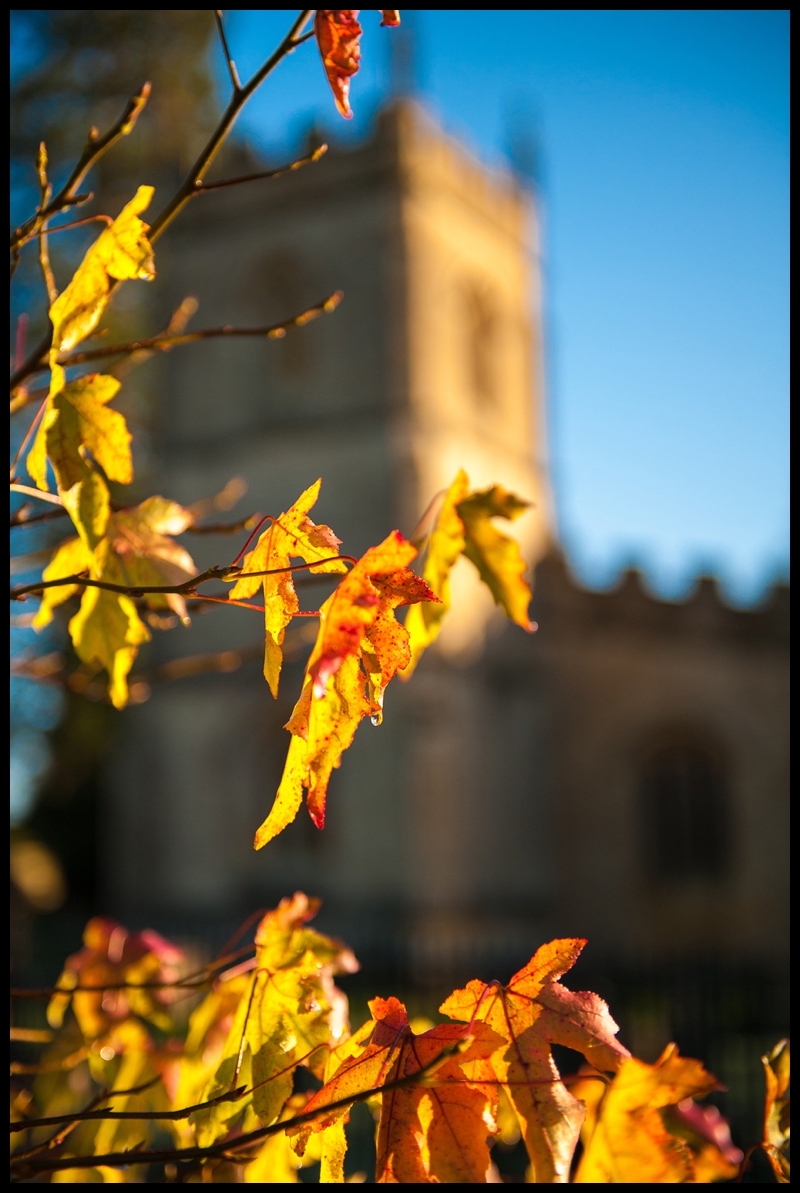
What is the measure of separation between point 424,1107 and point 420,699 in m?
11.2

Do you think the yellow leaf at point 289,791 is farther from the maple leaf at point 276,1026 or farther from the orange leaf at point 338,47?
the orange leaf at point 338,47

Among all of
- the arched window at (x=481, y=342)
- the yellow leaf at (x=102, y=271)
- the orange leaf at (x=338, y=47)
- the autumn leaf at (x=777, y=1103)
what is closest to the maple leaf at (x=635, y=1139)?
the autumn leaf at (x=777, y=1103)

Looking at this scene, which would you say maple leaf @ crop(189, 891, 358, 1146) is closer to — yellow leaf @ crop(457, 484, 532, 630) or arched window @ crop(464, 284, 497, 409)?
yellow leaf @ crop(457, 484, 532, 630)

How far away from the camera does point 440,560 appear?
0.95 metres

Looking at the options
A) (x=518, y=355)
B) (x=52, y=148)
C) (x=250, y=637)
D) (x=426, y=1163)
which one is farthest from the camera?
(x=518, y=355)

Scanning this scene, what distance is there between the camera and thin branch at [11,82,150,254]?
0.87 metres

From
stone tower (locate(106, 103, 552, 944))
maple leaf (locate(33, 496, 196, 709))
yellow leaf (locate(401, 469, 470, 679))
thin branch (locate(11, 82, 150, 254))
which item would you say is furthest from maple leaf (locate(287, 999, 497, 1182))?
stone tower (locate(106, 103, 552, 944))

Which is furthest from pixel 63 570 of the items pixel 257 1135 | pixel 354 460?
pixel 354 460

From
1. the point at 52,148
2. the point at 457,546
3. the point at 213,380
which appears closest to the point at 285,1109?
the point at 457,546

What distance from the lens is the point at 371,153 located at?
1343 cm

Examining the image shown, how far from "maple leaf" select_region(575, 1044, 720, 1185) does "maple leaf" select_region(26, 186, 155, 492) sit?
0.53 m

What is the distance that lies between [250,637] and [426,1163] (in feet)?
39.0

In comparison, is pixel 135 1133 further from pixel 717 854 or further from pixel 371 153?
pixel 371 153

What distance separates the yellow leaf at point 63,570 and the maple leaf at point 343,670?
0.41m
